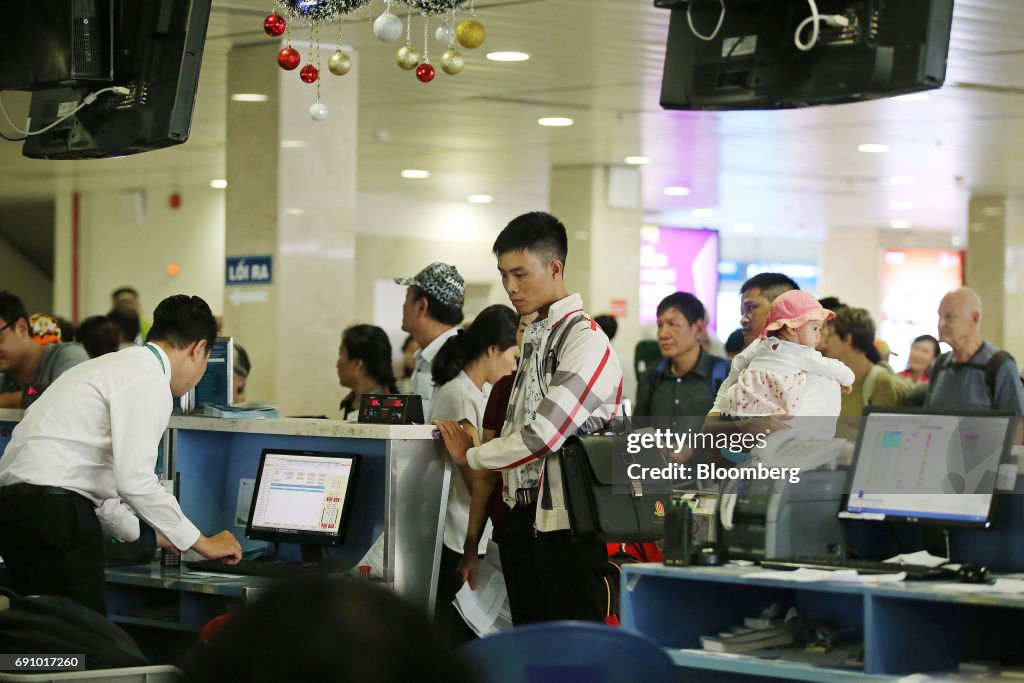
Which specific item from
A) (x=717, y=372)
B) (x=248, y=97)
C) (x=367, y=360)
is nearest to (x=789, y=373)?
(x=367, y=360)

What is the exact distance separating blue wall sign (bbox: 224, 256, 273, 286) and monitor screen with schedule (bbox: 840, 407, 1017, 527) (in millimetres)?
4634

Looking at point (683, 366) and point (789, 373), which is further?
point (683, 366)

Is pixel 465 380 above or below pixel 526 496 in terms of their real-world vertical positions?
above

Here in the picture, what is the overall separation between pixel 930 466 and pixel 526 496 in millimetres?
1097

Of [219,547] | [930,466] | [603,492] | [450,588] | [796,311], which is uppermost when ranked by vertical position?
[796,311]

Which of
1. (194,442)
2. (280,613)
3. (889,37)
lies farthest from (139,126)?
(280,613)

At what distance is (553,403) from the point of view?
149 inches

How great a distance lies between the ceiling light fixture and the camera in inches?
419

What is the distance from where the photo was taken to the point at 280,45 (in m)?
7.78

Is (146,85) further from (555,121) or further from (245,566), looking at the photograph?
(555,121)

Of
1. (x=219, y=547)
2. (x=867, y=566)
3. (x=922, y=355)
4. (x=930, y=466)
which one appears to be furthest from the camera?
(x=922, y=355)

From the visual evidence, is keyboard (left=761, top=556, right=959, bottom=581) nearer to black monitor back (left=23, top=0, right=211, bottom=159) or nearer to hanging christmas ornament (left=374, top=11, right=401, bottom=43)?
hanging christmas ornament (left=374, top=11, right=401, bottom=43)

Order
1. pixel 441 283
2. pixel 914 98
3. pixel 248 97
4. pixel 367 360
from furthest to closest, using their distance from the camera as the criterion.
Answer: pixel 914 98 < pixel 248 97 < pixel 367 360 < pixel 441 283

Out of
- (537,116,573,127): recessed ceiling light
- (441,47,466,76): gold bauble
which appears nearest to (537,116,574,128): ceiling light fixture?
(537,116,573,127): recessed ceiling light
